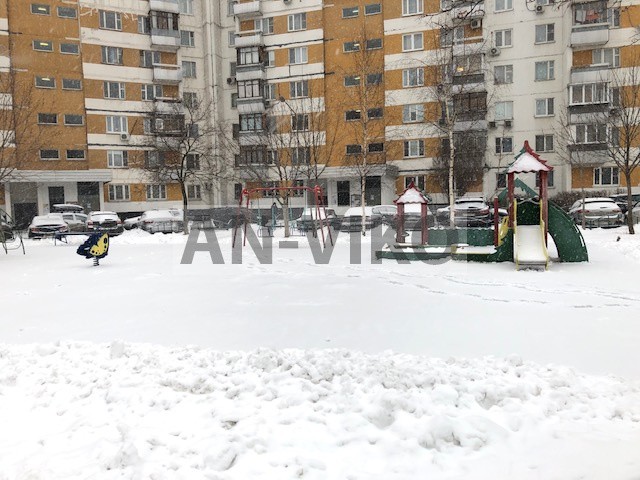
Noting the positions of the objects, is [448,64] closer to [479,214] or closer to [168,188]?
[479,214]

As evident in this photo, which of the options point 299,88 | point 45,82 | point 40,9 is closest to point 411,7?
point 299,88

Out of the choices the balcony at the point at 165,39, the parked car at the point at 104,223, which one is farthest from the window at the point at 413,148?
the parked car at the point at 104,223

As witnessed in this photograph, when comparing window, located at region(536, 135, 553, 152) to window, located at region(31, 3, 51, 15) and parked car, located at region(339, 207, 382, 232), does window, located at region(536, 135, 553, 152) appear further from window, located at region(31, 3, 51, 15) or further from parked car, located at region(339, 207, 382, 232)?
window, located at region(31, 3, 51, 15)

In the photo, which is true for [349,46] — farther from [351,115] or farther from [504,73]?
[504,73]

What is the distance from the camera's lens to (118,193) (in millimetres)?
41344

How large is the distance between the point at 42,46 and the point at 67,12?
3608 millimetres

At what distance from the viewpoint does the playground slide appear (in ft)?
40.5

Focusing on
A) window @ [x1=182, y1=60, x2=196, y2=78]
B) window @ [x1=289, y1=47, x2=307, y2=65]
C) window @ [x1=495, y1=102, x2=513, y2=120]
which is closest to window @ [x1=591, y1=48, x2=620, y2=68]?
window @ [x1=495, y1=102, x2=513, y2=120]

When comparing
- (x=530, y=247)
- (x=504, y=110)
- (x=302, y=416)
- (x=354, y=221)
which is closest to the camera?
(x=302, y=416)

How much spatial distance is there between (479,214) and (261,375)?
2346 cm

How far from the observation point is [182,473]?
3.48 meters

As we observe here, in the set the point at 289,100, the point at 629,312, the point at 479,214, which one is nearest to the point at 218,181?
the point at 289,100

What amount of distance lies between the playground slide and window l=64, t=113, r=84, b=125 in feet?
124

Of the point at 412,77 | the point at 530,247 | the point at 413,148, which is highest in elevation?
the point at 412,77
